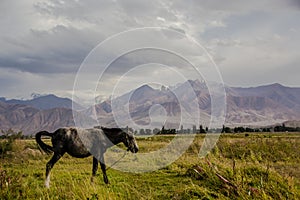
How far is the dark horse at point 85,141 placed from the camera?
13570 millimetres

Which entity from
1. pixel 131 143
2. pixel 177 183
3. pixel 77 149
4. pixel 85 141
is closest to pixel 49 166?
pixel 77 149

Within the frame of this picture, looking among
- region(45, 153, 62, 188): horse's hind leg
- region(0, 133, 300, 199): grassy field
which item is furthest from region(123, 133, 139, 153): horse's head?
region(45, 153, 62, 188): horse's hind leg

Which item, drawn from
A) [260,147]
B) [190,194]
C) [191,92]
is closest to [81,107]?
[191,92]

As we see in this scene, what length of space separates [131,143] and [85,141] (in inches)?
72.9

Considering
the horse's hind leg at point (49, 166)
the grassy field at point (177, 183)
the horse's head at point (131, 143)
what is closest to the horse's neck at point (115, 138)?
the horse's head at point (131, 143)

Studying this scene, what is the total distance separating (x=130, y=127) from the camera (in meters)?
14.9

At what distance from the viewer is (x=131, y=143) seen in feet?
47.3

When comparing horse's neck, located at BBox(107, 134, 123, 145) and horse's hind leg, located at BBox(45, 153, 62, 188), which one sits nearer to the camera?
horse's hind leg, located at BBox(45, 153, 62, 188)

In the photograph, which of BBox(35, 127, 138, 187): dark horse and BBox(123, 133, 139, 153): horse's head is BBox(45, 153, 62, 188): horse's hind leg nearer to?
BBox(35, 127, 138, 187): dark horse

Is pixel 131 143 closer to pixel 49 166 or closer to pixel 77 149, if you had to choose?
pixel 77 149

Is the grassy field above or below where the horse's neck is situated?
below

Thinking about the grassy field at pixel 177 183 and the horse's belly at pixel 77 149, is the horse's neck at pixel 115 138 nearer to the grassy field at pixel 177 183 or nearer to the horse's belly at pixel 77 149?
the horse's belly at pixel 77 149

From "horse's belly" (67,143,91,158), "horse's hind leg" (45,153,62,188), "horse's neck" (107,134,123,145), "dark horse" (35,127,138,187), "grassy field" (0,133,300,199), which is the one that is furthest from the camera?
"horse's neck" (107,134,123,145)

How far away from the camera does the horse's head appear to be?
47.1ft
